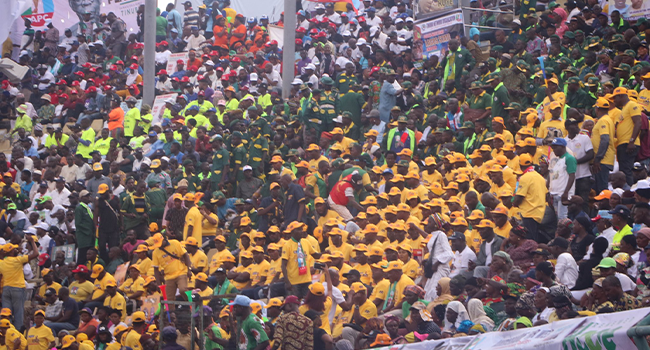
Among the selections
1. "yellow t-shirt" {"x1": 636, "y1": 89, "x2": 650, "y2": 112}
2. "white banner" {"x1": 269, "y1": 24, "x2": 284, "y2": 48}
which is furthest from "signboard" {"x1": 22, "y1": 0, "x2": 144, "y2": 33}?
"yellow t-shirt" {"x1": 636, "y1": 89, "x2": 650, "y2": 112}

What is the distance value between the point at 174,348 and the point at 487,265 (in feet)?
14.1

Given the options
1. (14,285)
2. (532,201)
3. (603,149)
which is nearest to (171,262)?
(14,285)

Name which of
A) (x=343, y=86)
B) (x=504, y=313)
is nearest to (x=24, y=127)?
(x=343, y=86)

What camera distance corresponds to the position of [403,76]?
794 inches

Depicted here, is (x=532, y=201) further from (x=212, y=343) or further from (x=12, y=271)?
(x=12, y=271)

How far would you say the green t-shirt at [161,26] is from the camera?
28.2 m

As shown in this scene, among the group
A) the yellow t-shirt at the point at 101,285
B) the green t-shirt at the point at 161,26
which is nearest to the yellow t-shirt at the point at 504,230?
the yellow t-shirt at the point at 101,285

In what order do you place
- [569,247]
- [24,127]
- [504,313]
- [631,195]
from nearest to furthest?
[504,313], [569,247], [631,195], [24,127]

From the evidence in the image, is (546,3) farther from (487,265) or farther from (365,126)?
(487,265)

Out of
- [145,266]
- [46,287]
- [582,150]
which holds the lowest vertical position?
[46,287]

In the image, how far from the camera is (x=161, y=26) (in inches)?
1113

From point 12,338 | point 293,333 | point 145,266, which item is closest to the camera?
point 293,333

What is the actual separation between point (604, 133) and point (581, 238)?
9.17 feet

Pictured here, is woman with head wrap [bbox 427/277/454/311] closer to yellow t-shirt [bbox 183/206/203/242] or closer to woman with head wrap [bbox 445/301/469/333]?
woman with head wrap [bbox 445/301/469/333]
